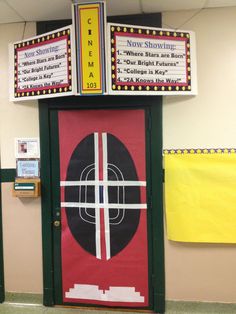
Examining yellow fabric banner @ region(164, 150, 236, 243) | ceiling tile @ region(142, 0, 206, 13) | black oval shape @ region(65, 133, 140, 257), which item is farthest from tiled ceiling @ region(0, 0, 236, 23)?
yellow fabric banner @ region(164, 150, 236, 243)

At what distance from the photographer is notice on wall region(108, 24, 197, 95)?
2463 millimetres

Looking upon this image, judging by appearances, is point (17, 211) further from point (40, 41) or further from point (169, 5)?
point (169, 5)

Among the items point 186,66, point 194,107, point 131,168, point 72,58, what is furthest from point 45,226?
point 186,66

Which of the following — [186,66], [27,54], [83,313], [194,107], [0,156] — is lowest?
[83,313]

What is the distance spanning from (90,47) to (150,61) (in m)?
0.52

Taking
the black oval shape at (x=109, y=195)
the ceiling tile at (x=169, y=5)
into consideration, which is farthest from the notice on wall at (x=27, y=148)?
the ceiling tile at (x=169, y=5)

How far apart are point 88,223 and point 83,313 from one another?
82 cm

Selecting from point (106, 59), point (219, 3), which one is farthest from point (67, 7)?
point (219, 3)

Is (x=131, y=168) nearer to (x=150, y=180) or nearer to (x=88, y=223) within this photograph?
(x=150, y=180)

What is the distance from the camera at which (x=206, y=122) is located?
2662 millimetres

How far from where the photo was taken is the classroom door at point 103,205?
274cm

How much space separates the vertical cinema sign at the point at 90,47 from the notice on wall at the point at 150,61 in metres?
0.09

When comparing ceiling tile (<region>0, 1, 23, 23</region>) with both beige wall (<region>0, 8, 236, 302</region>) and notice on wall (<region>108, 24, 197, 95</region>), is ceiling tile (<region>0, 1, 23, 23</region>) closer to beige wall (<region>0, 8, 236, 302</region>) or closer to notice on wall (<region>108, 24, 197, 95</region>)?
beige wall (<region>0, 8, 236, 302</region>)

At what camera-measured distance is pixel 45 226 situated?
285cm
